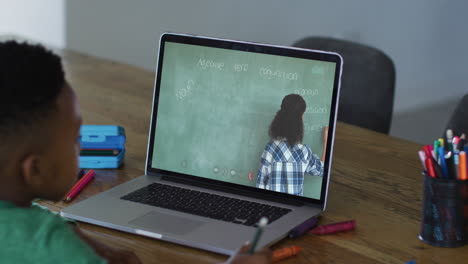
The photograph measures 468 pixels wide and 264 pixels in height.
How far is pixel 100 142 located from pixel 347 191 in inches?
19.9

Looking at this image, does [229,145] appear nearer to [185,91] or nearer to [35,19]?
[185,91]

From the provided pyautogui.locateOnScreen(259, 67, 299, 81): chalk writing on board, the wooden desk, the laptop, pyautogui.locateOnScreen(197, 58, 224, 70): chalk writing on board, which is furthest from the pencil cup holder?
pyautogui.locateOnScreen(197, 58, 224, 70): chalk writing on board

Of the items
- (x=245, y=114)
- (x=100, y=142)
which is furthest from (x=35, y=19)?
(x=245, y=114)

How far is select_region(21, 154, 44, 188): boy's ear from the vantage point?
0.79m

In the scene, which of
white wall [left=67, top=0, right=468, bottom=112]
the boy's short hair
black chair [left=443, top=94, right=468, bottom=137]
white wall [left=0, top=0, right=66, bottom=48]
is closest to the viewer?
the boy's short hair

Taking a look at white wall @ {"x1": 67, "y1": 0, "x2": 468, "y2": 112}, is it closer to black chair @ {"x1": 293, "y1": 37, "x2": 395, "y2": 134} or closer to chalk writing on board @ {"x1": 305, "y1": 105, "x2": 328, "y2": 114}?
black chair @ {"x1": 293, "y1": 37, "x2": 395, "y2": 134}

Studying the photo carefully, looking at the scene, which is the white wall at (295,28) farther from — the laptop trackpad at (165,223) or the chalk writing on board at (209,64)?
the laptop trackpad at (165,223)

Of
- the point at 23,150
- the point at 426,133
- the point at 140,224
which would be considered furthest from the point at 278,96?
the point at 426,133

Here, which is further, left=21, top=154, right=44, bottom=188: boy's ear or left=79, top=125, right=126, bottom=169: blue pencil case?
left=79, top=125, right=126, bottom=169: blue pencil case

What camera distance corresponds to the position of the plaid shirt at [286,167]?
1.20 meters

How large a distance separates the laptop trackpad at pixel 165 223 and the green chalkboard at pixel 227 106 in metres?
0.16

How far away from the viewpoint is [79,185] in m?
1.26

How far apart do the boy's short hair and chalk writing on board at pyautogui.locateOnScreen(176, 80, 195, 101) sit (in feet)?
1.68

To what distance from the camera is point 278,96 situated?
1232 millimetres
